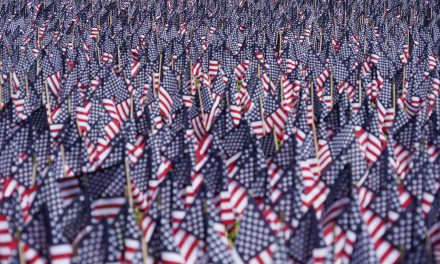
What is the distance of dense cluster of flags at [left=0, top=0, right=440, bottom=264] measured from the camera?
7.87m

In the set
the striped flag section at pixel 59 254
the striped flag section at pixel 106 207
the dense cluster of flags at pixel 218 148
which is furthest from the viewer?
the striped flag section at pixel 106 207

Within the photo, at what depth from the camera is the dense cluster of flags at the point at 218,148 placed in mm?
7871

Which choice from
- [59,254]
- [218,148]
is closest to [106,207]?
[59,254]

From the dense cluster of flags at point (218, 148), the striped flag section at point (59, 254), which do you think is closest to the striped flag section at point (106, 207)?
the dense cluster of flags at point (218, 148)

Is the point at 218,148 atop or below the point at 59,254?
below

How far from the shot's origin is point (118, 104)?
15.0 meters

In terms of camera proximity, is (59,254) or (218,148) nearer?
(59,254)

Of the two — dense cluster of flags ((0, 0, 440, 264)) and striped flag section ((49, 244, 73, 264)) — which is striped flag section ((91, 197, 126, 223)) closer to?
dense cluster of flags ((0, 0, 440, 264))

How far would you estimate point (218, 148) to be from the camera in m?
11.8

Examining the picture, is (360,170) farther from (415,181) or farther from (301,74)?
(301,74)

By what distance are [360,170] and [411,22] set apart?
1680 centimetres

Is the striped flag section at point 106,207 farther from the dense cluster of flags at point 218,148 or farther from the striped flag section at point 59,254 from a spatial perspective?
the striped flag section at point 59,254

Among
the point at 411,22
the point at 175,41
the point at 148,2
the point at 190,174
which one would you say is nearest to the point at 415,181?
the point at 190,174

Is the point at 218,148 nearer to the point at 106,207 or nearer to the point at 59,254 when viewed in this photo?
the point at 106,207
